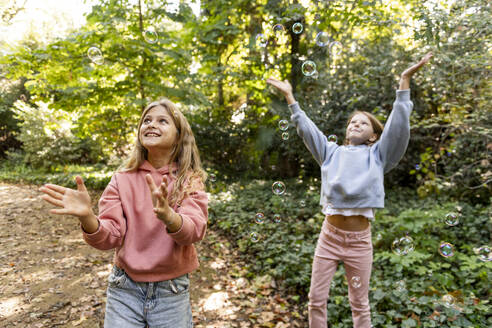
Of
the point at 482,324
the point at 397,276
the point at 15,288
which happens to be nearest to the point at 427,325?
the point at 482,324

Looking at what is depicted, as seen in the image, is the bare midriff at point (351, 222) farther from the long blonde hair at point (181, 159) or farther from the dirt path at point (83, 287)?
the dirt path at point (83, 287)

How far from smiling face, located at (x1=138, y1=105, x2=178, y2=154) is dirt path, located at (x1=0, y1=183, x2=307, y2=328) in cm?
245

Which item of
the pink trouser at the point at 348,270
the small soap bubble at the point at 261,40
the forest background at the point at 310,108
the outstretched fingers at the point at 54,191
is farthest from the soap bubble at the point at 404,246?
the outstretched fingers at the point at 54,191

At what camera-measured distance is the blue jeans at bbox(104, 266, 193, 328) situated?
164cm

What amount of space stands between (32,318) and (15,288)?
93cm

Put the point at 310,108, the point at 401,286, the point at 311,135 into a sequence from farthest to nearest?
the point at 310,108, the point at 401,286, the point at 311,135

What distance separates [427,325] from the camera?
2947mm

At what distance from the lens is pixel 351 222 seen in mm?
2457

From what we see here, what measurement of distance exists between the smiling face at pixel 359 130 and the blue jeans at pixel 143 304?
181 cm

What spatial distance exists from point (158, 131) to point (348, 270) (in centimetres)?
182

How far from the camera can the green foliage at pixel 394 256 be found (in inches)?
127

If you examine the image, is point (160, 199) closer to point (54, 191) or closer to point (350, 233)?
point (54, 191)

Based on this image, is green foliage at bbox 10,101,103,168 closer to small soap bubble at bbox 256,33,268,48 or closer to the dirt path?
the dirt path

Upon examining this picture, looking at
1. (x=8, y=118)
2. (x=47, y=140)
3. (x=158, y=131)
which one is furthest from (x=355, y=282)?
(x=8, y=118)
